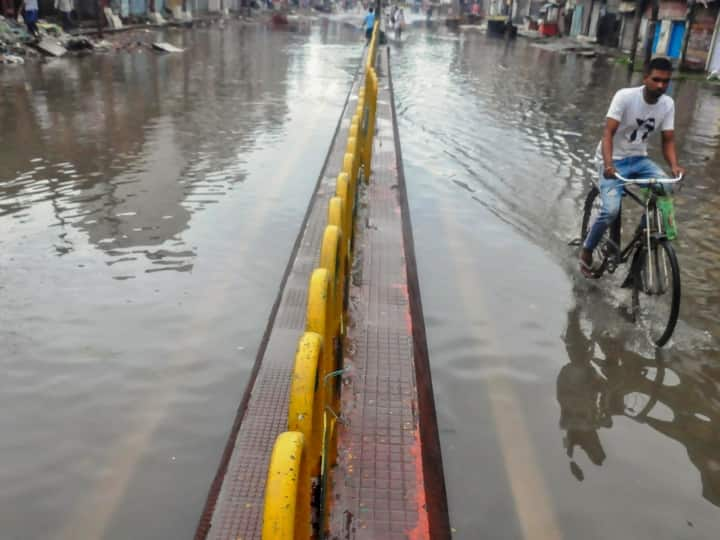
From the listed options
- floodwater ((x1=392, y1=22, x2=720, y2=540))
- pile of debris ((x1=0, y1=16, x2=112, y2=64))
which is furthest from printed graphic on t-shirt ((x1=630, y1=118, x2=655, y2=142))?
pile of debris ((x1=0, y1=16, x2=112, y2=64))

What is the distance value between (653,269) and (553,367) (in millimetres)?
1218

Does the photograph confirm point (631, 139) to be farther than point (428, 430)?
Yes

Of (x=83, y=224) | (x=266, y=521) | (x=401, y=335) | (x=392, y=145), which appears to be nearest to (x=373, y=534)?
(x=266, y=521)

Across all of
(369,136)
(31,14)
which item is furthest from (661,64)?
(31,14)

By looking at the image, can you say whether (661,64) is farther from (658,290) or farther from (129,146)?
(129,146)

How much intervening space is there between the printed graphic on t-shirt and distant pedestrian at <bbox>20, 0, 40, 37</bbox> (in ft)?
70.3

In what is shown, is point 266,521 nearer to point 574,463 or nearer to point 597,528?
point 597,528

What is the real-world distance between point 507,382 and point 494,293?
147cm

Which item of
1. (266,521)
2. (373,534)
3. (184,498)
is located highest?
(266,521)

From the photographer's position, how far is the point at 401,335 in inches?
170

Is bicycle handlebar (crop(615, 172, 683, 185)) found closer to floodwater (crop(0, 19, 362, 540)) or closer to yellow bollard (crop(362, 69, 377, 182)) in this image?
floodwater (crop(0, 19, 362, 540))

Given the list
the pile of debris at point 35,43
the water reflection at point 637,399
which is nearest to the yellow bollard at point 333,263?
the water reflection at point 637,399

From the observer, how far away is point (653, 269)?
495 centimetres

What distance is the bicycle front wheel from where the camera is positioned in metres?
4.59
